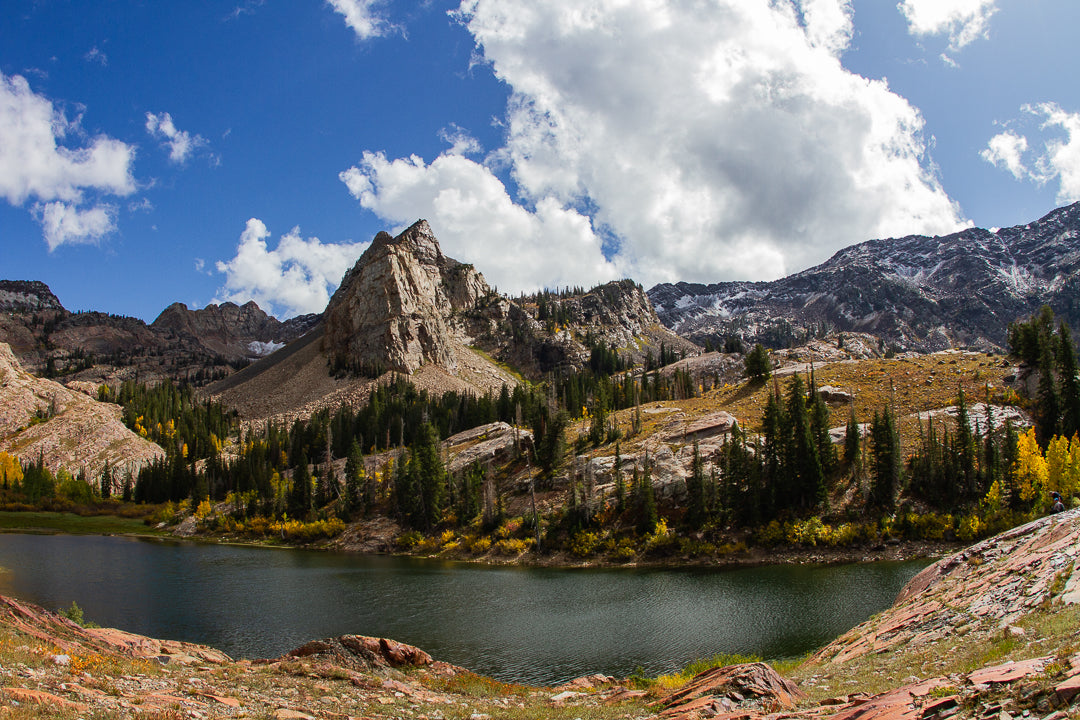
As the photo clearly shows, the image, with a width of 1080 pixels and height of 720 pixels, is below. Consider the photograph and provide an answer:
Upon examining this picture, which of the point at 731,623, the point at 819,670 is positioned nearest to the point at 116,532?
the point at 731,623


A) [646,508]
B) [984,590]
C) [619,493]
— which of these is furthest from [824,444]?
[984,590]

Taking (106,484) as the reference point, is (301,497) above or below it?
below

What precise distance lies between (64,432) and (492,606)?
16533cm

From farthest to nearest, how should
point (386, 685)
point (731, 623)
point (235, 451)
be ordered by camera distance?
point (235, 451) → point (731, 623) → point (386, 685)

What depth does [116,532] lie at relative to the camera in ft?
375

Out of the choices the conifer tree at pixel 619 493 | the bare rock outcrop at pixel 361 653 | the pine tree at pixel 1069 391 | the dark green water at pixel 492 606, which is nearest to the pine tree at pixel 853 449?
the dark green water at pixel 492 606

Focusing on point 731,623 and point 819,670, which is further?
point 731,623

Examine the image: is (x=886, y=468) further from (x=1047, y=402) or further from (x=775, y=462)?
(x=1047, y=402)

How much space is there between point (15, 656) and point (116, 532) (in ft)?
406

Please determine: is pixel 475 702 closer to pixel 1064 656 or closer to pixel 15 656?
pixel 15 656

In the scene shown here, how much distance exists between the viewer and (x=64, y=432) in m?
159

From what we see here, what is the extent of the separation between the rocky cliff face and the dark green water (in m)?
85.6

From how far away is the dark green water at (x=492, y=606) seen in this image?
127ft

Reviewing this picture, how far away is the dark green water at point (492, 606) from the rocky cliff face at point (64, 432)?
85.6 metres
